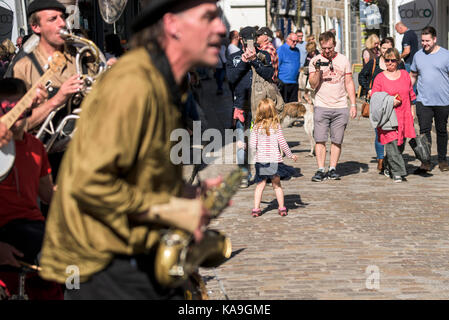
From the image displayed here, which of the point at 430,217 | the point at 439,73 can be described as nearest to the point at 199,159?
the point at 439,73

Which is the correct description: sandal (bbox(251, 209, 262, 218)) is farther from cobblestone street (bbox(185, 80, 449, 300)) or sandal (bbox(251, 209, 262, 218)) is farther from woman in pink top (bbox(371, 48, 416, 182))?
woman in pink top (bbox(371, 48, 416, 182))

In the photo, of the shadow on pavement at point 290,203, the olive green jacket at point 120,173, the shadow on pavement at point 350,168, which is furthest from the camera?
the shadow on pavement at point 350,168

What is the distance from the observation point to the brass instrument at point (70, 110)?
16.7ft

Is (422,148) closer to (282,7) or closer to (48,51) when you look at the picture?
(48,51)

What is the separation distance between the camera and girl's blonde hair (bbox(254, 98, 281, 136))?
9719 mm

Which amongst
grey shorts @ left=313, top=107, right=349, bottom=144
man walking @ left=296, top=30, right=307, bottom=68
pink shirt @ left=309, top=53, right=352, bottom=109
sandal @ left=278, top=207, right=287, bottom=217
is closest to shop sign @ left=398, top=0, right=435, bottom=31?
man walking @ left=296, top=30, right=307, bottom=68

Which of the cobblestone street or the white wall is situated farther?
the white wall

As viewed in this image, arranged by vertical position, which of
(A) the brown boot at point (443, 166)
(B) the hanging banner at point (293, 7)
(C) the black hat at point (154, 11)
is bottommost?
(A) the brown boot at point (443, 166)

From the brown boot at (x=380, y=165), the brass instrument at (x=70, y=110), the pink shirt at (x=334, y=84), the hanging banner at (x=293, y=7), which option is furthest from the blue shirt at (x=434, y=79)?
the hanging banner at (x=293, y=7)

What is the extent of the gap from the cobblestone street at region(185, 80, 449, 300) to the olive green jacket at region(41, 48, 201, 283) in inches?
148

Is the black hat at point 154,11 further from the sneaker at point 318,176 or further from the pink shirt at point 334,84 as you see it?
the sneaker at point 318,176

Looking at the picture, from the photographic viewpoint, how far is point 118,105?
261 centimetres

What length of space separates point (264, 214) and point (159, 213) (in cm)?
701

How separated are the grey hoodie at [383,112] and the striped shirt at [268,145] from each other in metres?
2.30
